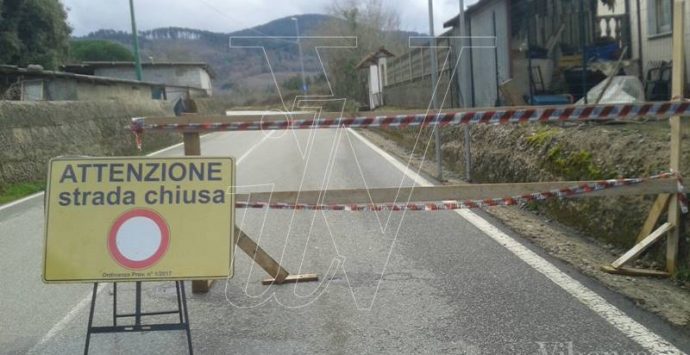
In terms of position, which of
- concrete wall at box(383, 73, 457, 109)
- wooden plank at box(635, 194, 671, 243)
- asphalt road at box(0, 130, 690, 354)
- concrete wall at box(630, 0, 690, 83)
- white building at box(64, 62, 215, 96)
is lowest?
asphalt road at box(0, 130, 690, 354)

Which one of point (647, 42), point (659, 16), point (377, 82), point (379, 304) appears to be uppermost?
point (659, 16)

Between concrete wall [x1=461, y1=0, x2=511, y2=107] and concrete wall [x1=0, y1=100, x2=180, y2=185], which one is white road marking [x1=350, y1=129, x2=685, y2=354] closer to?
concrete wall [x1=461, y1=0, x2=511, y2=107]

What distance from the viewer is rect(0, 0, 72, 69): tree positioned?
25859 mm

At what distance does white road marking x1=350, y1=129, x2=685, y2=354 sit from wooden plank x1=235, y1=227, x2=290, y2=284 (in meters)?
2.23

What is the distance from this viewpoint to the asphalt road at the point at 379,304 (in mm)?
4312

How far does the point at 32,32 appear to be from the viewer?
27422 mm

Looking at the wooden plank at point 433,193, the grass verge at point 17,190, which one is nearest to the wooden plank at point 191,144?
the wooden plank at point 433,193

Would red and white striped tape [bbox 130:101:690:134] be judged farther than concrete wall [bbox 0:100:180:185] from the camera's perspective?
No

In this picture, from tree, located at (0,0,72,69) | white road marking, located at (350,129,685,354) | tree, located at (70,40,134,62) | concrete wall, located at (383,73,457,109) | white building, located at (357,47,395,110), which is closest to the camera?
white road marking, located at (350,129,685,354)

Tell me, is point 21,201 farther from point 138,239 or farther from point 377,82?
point 377,82

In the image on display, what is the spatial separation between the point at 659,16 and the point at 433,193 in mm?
9578

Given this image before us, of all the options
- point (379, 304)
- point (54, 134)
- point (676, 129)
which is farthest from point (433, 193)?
point (54, 134)

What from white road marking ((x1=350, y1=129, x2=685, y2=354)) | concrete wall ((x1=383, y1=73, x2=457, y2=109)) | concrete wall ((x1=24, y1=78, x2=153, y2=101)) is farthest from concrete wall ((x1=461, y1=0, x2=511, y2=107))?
concrete wall ((x1=24, y1=78, x2=153, y2=101))

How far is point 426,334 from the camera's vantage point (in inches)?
175
